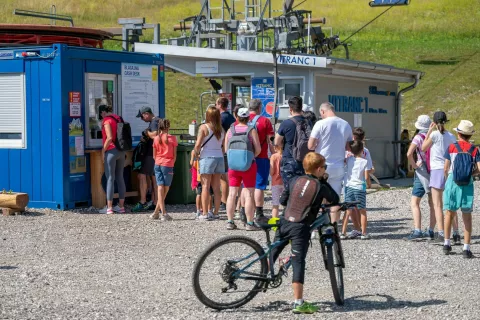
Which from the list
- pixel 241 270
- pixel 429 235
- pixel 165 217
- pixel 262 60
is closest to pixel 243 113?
pixel 165 217

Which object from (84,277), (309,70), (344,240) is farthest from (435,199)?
(309,70)

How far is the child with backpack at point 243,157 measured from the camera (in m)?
12.0

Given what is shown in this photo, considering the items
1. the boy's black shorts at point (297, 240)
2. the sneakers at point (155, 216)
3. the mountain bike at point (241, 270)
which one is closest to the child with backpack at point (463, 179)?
the mountain bike at point (241, 270)

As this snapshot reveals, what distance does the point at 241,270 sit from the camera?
25.1 feet

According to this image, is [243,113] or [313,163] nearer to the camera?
[313,163]

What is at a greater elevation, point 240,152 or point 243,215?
point 240,152

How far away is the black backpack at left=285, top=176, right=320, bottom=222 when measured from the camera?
761cm

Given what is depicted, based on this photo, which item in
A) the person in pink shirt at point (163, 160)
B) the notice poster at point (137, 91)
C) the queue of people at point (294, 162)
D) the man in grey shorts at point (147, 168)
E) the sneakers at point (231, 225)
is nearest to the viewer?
the queue of people at point (294, 162)

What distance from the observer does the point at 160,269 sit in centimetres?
955

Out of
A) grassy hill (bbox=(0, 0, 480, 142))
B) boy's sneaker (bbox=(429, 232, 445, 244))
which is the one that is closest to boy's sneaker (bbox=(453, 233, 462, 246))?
boy's sneaker (bbox=(429, 232, 445, 244))

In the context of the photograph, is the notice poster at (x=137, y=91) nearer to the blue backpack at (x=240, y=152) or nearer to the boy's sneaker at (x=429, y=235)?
the blue backpack at (x=240, y=152)

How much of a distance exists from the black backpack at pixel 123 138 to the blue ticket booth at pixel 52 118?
671 millimetres

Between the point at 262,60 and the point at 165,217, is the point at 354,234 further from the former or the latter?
the point at 262,60

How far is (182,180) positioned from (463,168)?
6.52 metres
